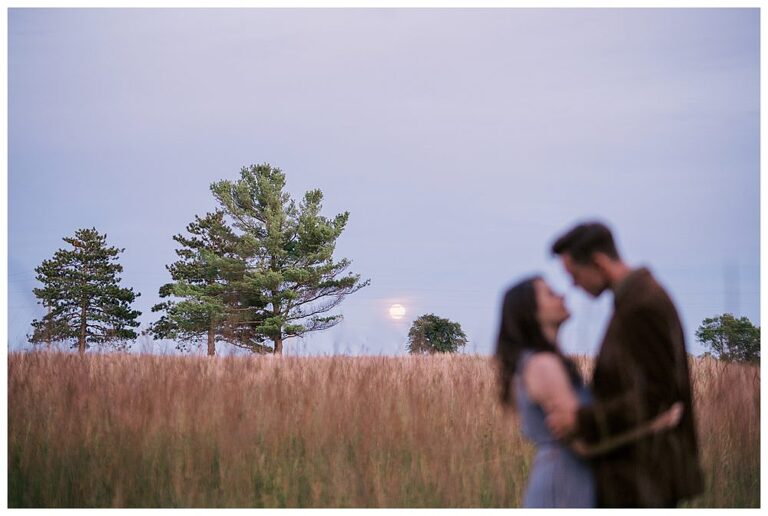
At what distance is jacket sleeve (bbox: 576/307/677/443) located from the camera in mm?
1947

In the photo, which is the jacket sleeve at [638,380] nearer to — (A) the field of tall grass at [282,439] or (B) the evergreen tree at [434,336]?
(A) the field of tall grass at [282,439]

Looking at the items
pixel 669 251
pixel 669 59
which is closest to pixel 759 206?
pixel 669 251

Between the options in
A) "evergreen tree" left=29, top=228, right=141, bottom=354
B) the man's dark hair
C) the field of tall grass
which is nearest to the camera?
the man's dark hair

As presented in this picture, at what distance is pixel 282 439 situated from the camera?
406cm

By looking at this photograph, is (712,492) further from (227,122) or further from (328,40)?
(227,122)

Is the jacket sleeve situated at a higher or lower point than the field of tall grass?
higher

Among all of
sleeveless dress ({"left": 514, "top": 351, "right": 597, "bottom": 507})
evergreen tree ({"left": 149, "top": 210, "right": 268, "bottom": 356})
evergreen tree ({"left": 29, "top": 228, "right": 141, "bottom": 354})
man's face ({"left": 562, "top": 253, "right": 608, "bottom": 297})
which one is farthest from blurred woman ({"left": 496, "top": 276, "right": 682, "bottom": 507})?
evergreen tree ({"left": 149, "top": 210, "right": 268, "bottom": 356})

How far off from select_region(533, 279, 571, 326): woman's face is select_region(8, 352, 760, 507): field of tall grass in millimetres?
1921

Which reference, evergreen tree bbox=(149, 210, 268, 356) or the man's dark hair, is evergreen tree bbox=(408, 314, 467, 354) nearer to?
the man's dark hair

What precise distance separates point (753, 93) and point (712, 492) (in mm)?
2271

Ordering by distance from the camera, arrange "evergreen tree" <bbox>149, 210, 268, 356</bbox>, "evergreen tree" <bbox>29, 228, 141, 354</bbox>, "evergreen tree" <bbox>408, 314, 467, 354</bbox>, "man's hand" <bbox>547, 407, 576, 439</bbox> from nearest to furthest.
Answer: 1. "man's hand" <bbox>547, 407, 576, 439</bbox>
2. "evergreen tree" <bbox>408, 314, 467, 354</bbox>
3. "evergreen tree" <bbox>29, 228, 141, 354</bbox>
4. "evergreen tree" <bbox>149, 210, 268, 356</bbox>

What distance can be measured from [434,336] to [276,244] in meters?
8.16

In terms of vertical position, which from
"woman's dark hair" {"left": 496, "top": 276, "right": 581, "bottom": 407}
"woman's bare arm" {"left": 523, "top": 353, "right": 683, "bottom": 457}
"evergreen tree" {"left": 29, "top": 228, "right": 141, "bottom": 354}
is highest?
"evergreen tree" {"left": 29, "top": 228, "right": 141, "bottom": 354}

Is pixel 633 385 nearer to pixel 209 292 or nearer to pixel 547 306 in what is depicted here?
pixel 547 306
